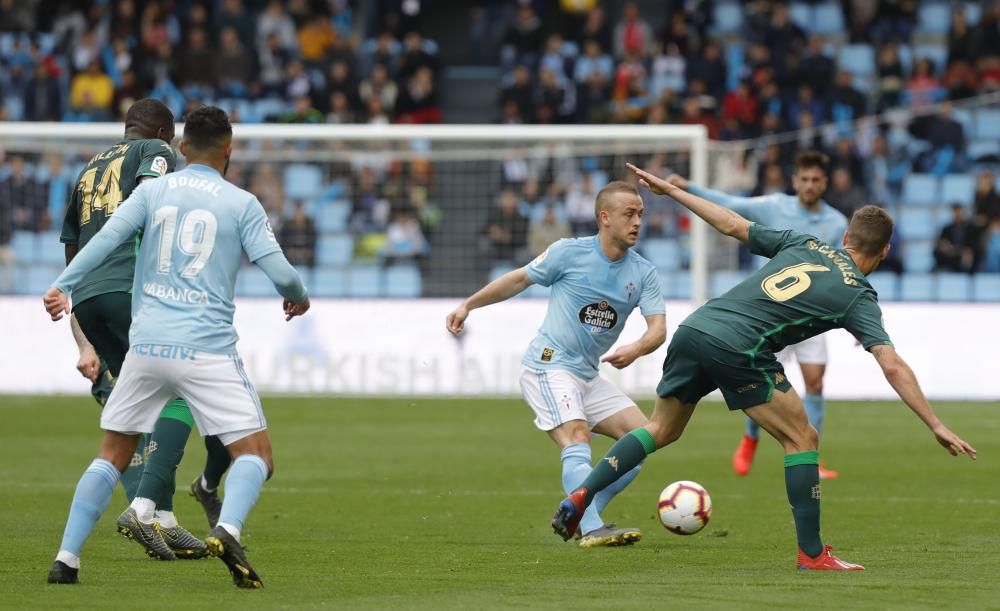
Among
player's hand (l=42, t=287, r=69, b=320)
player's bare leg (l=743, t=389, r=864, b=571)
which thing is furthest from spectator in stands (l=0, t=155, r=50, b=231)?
player's bare leg (l=743, t=389, r=864, b=571)

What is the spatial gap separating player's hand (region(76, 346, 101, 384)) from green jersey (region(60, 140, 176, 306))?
0.27 m

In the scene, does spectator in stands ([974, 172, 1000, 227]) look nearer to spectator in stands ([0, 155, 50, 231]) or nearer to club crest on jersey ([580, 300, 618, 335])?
spectator in stands ([0, 155, 50, 231])

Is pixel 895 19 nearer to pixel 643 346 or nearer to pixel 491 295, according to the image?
pixel 491 295

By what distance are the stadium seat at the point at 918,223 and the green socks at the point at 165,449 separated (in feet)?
52.0

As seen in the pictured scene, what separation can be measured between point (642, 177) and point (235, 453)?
2511mm

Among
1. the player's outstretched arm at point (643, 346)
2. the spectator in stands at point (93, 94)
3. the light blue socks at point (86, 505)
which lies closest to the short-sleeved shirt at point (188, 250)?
the light blue socks at point (86, 505)

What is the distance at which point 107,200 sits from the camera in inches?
329

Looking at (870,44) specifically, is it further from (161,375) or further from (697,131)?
(161,375)

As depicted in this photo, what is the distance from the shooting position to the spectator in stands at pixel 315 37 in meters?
26.5

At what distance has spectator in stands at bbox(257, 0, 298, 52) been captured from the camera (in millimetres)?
26688

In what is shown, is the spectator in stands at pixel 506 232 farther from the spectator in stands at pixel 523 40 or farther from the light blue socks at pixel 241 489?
the light blue socks at pixel 241 489

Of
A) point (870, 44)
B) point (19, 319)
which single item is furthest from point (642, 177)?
point (870, 44)

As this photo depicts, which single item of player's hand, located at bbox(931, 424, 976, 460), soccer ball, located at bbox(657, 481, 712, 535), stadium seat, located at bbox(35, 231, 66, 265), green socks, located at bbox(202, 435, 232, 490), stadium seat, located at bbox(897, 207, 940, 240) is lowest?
soccer ball, located at bbox(657, 481, 712, 535)

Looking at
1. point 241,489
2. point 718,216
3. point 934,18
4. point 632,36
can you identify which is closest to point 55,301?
point 241,489
